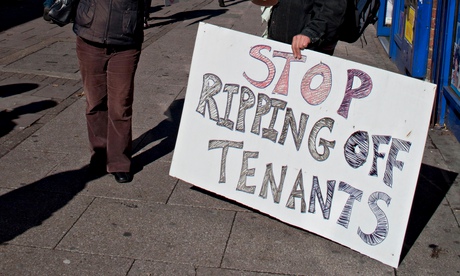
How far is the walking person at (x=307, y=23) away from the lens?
4281mm

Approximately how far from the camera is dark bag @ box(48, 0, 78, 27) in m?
4.93

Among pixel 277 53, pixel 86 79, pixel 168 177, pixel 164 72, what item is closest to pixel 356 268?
pixel 277 53

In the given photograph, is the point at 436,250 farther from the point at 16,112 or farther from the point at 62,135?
the point at 16,112

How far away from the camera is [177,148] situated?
4883 millimetres

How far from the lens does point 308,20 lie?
4441 mm

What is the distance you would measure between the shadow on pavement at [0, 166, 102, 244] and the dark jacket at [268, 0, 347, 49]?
173 centimetres

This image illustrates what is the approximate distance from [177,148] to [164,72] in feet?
12.8

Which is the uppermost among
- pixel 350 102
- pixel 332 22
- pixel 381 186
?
pixel 332 22

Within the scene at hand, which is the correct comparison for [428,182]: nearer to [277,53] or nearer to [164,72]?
[277,53]

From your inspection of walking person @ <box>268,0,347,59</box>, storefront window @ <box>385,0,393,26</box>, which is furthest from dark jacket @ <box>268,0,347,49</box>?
storefront window @ <box>385,0,393,26</box>

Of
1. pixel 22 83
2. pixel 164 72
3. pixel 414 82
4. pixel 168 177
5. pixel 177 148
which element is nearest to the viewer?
pixel 414 82

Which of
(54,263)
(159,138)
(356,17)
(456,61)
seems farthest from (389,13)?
(54,263)

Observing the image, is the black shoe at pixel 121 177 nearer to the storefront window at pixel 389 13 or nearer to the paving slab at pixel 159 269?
the paving slab at pixel 159 269

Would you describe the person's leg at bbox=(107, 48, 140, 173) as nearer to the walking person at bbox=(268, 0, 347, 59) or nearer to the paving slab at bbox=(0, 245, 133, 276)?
the walking person at bbox=(268, 0, 347, 59)
